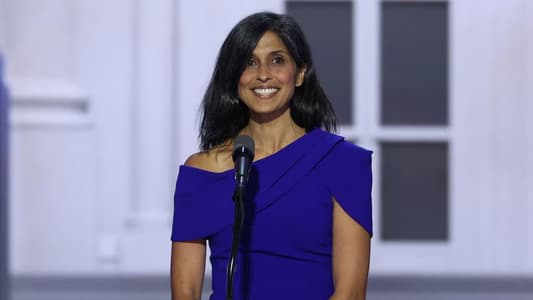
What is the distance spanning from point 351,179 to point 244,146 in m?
0.24

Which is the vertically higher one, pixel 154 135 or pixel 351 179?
pixel 154 135

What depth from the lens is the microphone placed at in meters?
2.19

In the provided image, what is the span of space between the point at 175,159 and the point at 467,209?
3.95 feet

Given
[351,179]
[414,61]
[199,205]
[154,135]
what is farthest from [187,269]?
[414,61]

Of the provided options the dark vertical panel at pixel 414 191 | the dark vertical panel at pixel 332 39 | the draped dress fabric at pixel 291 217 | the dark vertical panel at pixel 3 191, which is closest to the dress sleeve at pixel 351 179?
the draped dress fabric at pixel 291 217

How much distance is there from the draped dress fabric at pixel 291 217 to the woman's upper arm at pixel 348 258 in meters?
0.02

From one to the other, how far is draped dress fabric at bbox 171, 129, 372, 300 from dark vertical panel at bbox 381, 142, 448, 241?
125 inches

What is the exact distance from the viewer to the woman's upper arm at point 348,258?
7.61 feet

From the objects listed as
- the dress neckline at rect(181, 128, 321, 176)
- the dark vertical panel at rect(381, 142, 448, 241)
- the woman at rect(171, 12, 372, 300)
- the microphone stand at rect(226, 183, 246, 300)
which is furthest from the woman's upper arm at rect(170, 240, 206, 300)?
the dark vertical panel at rect(381, 142, 448, 241)

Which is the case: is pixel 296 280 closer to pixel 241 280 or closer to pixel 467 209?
pixel 241 280

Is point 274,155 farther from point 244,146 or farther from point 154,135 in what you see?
point 154,135

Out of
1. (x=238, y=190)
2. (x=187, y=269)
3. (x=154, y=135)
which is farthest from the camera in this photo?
(x=154, y=135)

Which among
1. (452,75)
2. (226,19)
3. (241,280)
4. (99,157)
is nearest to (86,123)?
(99,157)

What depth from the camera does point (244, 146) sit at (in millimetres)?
2230
